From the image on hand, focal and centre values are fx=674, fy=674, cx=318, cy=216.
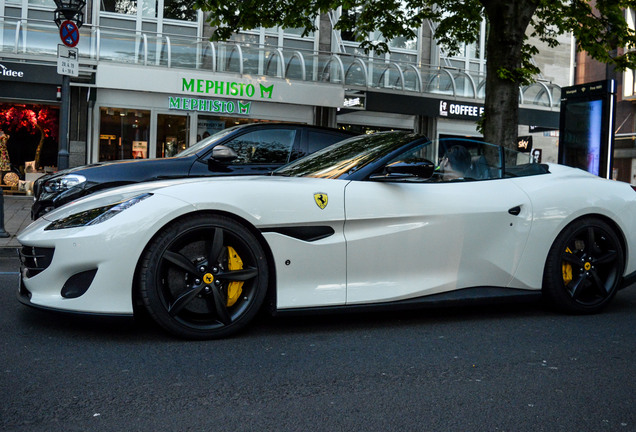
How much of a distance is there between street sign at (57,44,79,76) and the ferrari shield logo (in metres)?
7.63

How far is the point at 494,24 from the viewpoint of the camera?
1140 cm

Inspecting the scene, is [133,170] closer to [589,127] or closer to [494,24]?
[494,24]

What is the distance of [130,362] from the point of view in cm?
346

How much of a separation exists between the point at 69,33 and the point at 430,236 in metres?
8.24

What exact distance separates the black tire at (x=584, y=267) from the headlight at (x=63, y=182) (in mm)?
4813

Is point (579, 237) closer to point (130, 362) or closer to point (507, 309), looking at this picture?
point (507, 309)

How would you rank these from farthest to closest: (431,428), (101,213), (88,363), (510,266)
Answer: (510,266), (101,213), (88,363), (431,428)

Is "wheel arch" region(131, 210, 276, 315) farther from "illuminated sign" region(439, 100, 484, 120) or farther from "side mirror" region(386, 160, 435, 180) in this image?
"illuminated sign" region(439, 100, 484, 120)

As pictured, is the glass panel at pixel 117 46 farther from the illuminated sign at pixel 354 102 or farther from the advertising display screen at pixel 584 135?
the advertising display screen at pixel 584 135

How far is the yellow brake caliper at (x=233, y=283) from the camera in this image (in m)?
3.94

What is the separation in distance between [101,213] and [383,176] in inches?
68.3

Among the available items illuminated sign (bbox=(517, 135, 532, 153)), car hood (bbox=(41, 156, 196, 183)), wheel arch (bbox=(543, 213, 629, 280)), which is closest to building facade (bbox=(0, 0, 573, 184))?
illuminated sign (bbox=(517, 135, 532, 153))

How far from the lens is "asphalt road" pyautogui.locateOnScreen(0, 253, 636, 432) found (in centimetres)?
278

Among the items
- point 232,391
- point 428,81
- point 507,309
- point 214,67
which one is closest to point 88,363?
point 232,391
